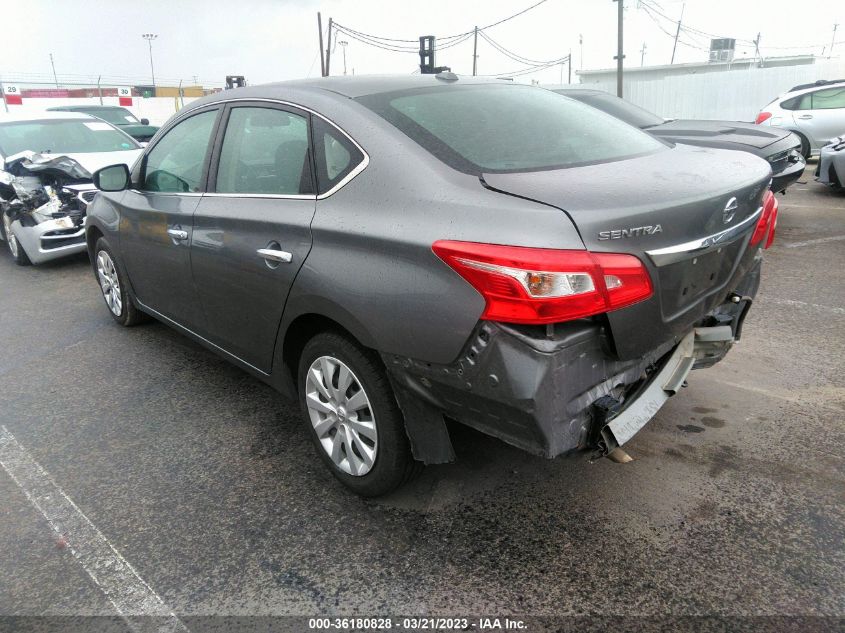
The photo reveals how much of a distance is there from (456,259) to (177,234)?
2085 mm

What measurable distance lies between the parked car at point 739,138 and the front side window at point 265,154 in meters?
4.18

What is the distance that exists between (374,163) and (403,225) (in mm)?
354

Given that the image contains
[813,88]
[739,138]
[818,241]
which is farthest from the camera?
[813,88]

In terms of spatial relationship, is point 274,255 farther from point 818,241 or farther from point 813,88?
point 813,88

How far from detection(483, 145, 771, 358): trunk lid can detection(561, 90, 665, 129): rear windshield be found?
5.01 metres

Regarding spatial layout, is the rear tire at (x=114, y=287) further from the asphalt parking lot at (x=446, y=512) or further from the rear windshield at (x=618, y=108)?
the rear windshield at (x=618, y=108)

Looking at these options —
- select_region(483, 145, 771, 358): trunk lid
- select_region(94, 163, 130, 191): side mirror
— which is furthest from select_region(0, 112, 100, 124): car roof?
select_region(483, 145, 771, 358): trunk lid

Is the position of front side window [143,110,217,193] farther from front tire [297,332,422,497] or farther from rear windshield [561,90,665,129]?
rear windshield [561,90,665,129]

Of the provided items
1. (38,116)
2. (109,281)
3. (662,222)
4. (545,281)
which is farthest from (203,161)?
(38,116)

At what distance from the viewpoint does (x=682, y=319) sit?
2.29m

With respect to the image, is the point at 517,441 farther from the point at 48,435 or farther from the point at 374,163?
the point at 48,435

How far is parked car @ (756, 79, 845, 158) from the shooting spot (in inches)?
455

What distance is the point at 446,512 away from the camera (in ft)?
8.68

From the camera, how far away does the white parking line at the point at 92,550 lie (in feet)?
7.20
